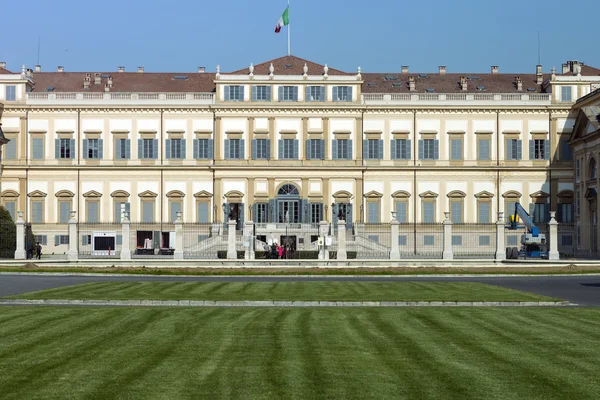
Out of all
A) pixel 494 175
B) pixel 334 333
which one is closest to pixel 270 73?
pixel 494 175

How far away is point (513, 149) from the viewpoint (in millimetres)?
74625

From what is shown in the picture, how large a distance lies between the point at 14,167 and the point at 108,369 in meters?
64.5

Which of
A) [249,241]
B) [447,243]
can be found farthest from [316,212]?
[447,243]

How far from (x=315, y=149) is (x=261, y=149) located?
4.52m

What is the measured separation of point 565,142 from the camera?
2916 inches

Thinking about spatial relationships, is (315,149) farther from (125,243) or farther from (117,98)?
(125,243)

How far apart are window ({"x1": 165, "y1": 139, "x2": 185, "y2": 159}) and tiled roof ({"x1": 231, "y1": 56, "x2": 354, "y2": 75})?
7.41 meters

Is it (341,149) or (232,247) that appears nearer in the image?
(232,247)

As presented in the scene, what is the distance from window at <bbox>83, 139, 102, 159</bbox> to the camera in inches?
2923

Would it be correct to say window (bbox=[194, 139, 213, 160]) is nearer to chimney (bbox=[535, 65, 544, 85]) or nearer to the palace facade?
the palace facade

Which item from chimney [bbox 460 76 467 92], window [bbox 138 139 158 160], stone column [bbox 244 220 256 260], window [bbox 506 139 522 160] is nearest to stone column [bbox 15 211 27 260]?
stone column [bbox 244 220 256 260]

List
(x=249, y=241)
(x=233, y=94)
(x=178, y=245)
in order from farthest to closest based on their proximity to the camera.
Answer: (x=233, y=94)
(x=249, y=241)
(x=178, y=245)

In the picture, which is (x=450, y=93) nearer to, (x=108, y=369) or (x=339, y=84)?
(x=339, y=84)

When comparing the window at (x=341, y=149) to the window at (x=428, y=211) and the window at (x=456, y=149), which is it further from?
the window at (x=456, y=149)
